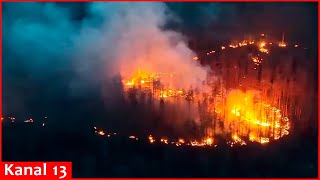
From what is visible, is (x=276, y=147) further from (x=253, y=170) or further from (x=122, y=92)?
(x=122, y=92)

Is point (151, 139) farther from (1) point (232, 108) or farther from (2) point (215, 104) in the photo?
(1) point (232, 108)

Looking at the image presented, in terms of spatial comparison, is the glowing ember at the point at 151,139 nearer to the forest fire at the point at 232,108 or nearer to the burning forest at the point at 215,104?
the burning forest at the point at 215,104

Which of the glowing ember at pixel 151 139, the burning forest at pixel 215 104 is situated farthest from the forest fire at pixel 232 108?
the glowing ember at pixel 151 139

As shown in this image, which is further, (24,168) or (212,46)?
(212,46)

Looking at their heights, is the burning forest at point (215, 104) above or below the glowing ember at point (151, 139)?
above

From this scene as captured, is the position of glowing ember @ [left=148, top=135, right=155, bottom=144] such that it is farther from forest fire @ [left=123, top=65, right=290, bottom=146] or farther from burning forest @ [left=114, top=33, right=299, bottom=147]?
forest fire @ [left=123, top=65, right=290, bottom=146]

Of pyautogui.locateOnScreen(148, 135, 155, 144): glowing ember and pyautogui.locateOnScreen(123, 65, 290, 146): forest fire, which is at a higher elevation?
pyautogui.locateOnScreen(123, 65, 290, 146): forest fire

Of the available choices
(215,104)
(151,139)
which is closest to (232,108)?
(215,104)

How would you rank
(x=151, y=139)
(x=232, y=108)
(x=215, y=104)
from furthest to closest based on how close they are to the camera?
1. (x=232, y=108)
2. (x=215, y=104)
3. (x=151, y=139)

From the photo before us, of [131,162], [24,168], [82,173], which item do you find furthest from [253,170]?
[24,168]

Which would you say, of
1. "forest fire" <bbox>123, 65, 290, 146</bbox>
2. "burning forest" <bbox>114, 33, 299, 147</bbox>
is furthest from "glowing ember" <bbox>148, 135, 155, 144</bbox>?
"forest fire" <bbox>123, 65, 290, 146</bbox>

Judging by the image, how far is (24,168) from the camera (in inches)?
339

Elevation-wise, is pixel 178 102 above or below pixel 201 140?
above

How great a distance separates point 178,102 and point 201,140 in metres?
1.56
